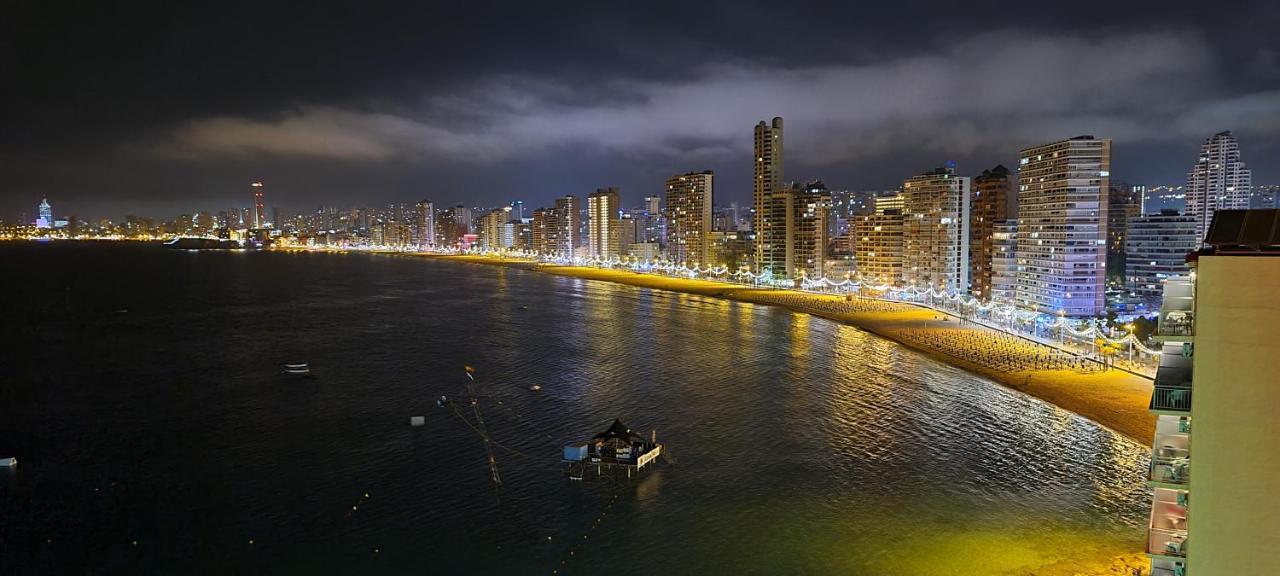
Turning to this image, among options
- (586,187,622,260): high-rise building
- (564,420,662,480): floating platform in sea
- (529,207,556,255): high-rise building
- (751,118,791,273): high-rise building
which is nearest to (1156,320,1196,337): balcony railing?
(564,420,662,480): floating platform in sea

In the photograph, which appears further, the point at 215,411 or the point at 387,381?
the point at 387,381

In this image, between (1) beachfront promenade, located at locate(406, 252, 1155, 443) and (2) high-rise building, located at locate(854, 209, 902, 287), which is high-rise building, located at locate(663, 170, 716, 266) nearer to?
(2) high-rise building, located at locate(854, 209, 902, 287)

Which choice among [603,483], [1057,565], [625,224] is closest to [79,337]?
[603,483]

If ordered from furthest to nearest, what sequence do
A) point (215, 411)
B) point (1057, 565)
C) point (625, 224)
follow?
1. point (625, 224)
2. point (215, 411)
3. point (1057, 565)

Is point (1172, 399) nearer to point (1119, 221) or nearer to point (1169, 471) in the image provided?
point (1169, 471)

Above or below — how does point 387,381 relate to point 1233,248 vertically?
below

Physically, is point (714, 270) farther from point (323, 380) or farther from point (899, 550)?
point (899, 550)

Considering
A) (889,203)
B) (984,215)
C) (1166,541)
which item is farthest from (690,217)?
(1166,541)
